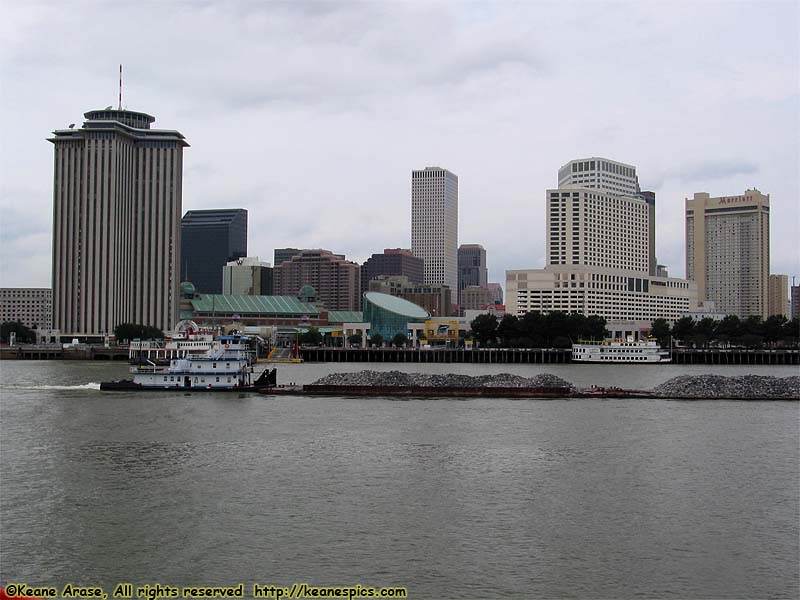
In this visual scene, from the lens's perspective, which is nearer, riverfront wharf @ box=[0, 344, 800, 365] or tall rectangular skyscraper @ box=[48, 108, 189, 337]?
riverfront wharf @ box=[0, 344, 800, 365]

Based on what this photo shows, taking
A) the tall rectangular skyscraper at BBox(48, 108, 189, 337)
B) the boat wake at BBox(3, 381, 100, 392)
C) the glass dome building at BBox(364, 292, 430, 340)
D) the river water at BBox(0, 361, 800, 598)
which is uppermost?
the tall rectangular skyscraper at BBox(48, 108, 189, 337)

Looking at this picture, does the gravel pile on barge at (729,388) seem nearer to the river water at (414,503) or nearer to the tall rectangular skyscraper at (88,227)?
the river water at (414,503)

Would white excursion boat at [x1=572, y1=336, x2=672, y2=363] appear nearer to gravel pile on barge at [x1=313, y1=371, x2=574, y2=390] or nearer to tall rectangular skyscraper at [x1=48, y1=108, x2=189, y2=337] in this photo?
gravel pile on barge at [x1=313, y1=371, x2=574, y2=390]

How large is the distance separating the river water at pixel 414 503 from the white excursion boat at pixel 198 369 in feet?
59.3

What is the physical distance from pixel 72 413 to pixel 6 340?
150 m

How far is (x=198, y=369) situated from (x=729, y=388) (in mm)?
43854

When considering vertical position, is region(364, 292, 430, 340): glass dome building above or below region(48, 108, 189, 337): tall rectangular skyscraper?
below

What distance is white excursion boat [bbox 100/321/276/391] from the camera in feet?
246

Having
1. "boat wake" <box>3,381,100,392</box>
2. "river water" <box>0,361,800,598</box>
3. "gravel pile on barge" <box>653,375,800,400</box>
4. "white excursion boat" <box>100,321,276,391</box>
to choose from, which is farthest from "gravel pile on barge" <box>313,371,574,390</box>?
"boat wake" <box>3,381,100,392</box>

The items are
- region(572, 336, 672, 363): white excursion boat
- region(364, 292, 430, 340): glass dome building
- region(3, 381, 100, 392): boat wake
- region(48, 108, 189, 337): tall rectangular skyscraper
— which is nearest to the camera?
region(3, 381, 100, 392): boat wake

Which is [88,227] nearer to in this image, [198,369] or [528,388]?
[198,369]

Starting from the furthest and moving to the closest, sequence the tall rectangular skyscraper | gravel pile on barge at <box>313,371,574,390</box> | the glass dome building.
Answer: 1. the tall rectangular skyscraper
2. the glass dome building
3. gravel pile on barge at <box>313,371,574,390</box>

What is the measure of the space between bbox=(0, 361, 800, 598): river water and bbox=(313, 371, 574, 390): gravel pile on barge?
18.0 metres

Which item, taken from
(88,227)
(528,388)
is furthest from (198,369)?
(88,227)
